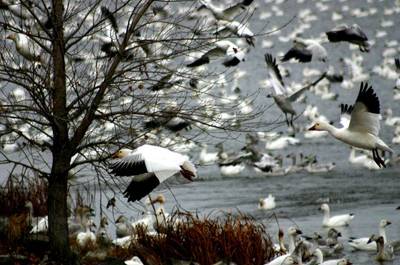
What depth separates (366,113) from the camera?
11352mm

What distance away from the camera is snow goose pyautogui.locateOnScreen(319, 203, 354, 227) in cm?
1373

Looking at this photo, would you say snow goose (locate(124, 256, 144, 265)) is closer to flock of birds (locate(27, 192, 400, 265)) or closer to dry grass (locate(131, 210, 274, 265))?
dry grass (locate(131, 210, 274, 265))

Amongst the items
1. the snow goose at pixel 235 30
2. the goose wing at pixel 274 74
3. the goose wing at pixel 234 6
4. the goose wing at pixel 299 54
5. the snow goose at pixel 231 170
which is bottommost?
the snow goose at pixel 231 170

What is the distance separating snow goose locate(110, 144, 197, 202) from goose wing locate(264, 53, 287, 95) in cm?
601

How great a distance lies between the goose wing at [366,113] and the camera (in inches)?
431

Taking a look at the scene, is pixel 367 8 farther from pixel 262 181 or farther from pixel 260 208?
pixel 260 208

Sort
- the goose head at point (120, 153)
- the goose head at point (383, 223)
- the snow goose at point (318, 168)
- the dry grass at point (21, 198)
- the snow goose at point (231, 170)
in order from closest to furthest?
1. the goose head at point (120, 153)
2. the dry grass at point (21, 198)
3. the goose head at point (383, 223)
4. the snow goose at point (318, 168)
5. the snow goose at point (231, 170)

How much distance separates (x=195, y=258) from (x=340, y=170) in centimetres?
1071

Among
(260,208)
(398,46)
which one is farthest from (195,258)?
(398,46)

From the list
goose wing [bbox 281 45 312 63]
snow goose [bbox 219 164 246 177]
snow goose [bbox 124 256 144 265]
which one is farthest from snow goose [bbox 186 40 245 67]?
snow goose [bbox 219 164 246 177]

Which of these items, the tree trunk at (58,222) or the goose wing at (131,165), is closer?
the goose wing at (131,165)

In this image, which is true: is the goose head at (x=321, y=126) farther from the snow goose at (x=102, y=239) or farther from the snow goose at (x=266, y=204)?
the snow goose at (x=266, y=204)

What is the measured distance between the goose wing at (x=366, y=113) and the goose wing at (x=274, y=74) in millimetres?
3090

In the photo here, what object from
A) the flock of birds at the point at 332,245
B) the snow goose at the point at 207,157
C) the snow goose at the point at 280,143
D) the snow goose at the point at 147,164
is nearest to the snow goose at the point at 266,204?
the flock of birds at the point at 332,245
